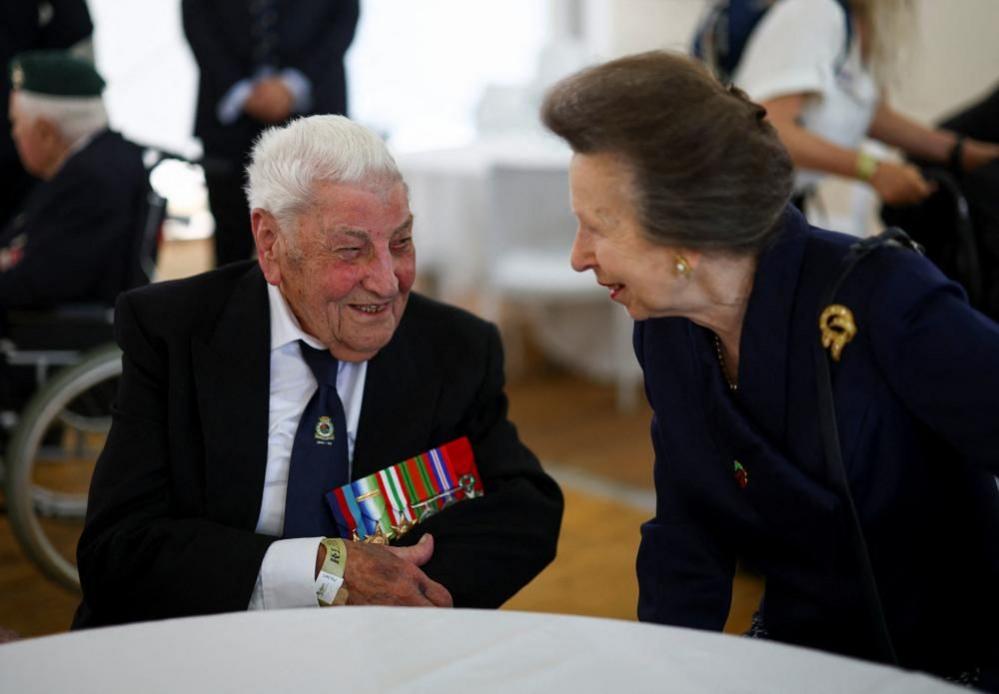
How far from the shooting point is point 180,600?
1479 millimetres

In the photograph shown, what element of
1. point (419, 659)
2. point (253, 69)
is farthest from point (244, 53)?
point (419, 659)

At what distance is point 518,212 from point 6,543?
2.29 meters

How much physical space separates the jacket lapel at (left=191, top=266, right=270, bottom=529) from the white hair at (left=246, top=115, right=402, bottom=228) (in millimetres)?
193

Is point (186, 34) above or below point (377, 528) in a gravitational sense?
above

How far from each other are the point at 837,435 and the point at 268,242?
31.0 inches

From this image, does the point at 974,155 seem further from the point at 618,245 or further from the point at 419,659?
the point at 419,659

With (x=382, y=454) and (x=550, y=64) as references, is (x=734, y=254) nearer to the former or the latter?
(x=382, y=454)

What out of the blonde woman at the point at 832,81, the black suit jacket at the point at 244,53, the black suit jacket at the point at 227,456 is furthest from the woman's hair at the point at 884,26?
the black suit jacket at the point at 244,53

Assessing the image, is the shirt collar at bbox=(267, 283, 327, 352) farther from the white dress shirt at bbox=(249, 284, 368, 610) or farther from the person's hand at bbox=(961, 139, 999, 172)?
the person's hand at bbox=(961, 139, 999, 172)

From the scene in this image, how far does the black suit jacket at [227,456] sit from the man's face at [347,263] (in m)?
0.07

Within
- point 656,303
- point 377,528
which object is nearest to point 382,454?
point 377,528

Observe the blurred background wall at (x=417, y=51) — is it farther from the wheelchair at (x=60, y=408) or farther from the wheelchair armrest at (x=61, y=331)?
the wheelchair armrest at (x=61, y=331)

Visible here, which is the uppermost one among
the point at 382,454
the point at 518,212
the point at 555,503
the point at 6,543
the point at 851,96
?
the point at 851,96

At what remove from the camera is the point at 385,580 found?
1.46 meters
